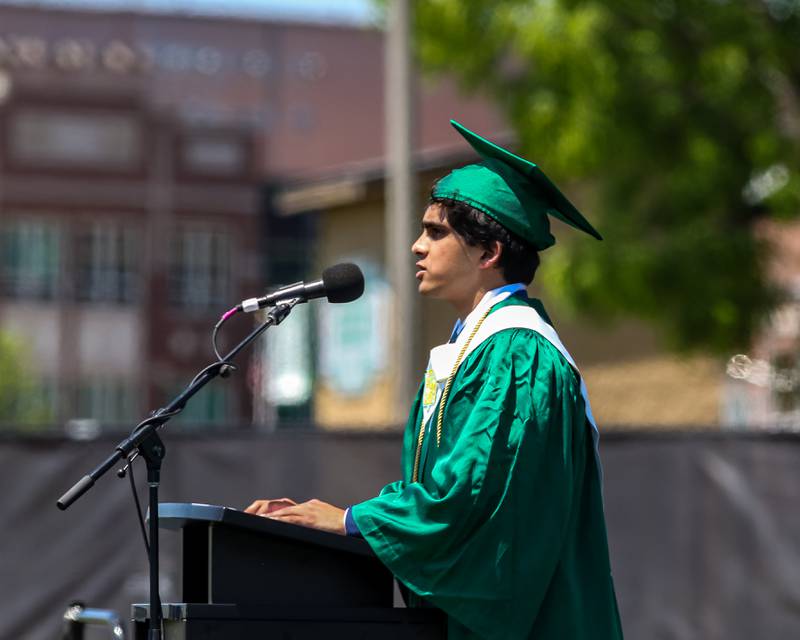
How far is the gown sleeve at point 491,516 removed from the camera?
154 inches

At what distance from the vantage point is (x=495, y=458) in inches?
155

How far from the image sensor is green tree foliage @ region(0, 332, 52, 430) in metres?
47.2

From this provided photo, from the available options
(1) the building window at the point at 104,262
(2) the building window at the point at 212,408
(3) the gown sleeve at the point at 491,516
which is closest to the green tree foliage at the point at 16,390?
(1) the building window at the point at 104,262

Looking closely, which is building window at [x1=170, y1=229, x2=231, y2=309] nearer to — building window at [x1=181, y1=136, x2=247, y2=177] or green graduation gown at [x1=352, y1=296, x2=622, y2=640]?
building window at [x1=181, y1=136, x2=247, y2=177]

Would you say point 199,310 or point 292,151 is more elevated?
point 292,151

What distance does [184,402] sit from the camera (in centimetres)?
410

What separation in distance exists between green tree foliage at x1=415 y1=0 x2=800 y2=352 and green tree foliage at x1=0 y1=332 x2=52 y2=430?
32.9m

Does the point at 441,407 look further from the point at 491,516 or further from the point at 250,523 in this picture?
the point at 250,523

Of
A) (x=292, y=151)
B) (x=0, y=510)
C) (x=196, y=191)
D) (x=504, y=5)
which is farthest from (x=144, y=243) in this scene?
(x=0, y=510)

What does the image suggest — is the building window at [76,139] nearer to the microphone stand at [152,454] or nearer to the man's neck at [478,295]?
the man's neck at [478,295]

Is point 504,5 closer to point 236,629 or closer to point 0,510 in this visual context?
point 0,510

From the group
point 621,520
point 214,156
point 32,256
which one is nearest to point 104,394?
point 32,256

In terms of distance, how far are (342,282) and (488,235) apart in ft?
1.22

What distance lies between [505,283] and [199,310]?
46.4m
